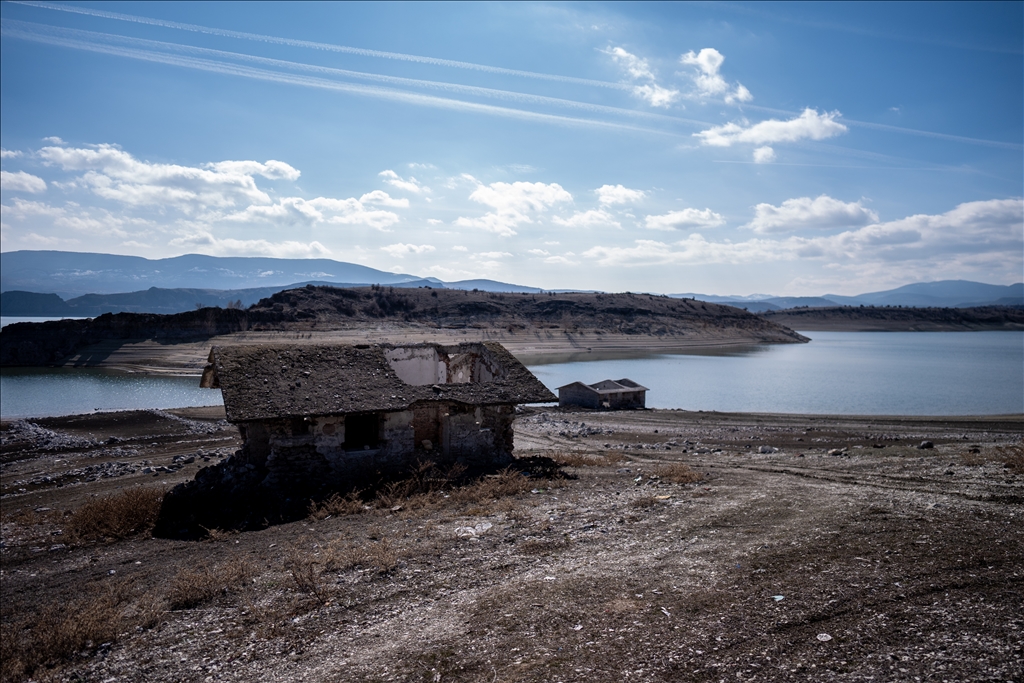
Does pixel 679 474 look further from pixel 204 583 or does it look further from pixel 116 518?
pixel 116 518

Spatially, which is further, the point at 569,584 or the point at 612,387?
the point at 612,387

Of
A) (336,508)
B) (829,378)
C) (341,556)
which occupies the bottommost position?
(829,378)

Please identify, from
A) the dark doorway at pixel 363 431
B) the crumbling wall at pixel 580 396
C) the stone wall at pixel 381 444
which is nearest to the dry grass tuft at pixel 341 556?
the stone wall at pixel 381 444

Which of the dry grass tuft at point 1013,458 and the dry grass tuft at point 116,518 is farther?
the dry grass tuft at point 116,518

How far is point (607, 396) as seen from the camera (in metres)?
35.6

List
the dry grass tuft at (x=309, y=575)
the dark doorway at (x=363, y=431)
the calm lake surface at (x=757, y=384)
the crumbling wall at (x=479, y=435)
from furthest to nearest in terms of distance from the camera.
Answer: the calm lake surface at (x=757, y=384) → the crumbling wall at (x=479, y=435) → the dark doorway at (x=363, y=431) → the dry grass tuft at (x=309, y=575)

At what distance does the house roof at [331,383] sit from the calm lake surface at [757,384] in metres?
26.2

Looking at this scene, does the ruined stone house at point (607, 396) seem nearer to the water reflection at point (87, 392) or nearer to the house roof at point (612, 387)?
the house roof at point (612, 387)

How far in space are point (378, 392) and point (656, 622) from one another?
32.5 ft

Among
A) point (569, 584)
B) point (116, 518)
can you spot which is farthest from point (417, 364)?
point (569, 584)

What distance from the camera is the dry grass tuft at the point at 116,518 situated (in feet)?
39.3

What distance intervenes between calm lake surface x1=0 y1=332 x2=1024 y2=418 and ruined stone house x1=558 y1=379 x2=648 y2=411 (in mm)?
4758

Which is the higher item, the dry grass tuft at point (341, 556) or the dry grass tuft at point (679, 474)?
the dry grass tuft at point (679, 474)

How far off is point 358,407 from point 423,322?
7230cm
